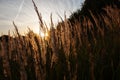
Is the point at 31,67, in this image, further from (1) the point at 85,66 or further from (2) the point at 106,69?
(2) the point at 106,69

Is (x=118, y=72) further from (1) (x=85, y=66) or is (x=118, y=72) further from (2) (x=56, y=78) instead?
(2) (x=56, y=78)

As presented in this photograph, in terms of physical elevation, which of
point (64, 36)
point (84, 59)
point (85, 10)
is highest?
point (85, 10)

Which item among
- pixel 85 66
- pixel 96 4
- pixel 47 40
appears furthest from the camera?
pixel 96 4

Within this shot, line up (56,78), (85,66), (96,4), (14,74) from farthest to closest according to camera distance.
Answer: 1. (96,4)
2. (14,74)
3. (85,66)
4. (56,78)

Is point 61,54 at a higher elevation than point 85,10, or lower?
lower

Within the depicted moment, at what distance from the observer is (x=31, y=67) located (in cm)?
215

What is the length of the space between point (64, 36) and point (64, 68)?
0.24 metres

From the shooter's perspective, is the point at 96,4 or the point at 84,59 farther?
the point at 96,4

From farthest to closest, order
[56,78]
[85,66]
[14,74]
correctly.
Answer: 1. [14,74]
2. [85,66]
3. [56,78]

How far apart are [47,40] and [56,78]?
754mm

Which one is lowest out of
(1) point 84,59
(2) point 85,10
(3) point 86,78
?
(3) point 86,78

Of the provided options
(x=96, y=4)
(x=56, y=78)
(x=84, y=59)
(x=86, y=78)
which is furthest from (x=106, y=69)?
(x=96, y=4)

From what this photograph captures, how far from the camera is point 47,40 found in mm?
2523

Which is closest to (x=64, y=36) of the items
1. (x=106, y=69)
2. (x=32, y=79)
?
(x=32, y=79)
